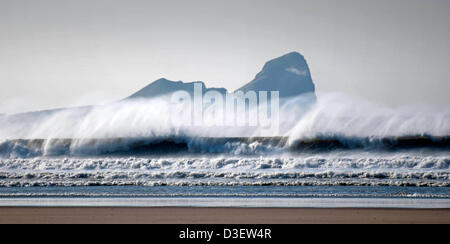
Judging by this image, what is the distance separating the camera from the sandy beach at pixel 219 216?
502cm

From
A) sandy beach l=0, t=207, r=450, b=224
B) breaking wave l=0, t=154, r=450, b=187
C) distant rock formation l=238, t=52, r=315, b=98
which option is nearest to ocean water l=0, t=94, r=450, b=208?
breaking wave l=0, t=154, r=450, b=187

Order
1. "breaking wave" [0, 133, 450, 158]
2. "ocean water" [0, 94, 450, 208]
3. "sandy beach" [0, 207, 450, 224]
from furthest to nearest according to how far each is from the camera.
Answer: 1. "breaking wave" [0, 133, 450, 158]
2. "ocean water" [0, 94, 450, 208]
3. "sandy beach" [0, 207, 450, 224]

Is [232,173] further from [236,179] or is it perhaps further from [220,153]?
[220,153]

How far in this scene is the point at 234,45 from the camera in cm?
770

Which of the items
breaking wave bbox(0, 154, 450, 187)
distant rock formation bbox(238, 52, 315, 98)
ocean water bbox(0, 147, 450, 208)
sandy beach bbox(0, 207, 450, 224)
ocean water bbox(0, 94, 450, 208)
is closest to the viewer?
sandy beach bbox(0, 207, 450, 224)

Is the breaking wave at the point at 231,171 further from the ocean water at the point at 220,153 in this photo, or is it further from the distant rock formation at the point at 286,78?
the distant rock formation at the point at 286,78

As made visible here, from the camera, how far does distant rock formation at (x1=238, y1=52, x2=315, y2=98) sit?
7691 mm

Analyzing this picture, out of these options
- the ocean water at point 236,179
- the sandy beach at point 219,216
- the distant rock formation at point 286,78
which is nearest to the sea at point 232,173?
the ocean water at point 236,179

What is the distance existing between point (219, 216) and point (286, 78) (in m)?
3.66

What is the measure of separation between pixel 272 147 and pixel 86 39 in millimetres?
3913

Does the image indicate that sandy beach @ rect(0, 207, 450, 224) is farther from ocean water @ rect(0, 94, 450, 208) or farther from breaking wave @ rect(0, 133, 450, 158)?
breaking wave @ rect(0, 133, 450, 158)

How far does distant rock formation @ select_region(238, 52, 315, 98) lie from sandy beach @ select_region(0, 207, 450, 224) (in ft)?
8.95

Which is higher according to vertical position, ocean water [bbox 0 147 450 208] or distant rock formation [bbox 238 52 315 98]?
distant rock formation [bbox 238 52 315 98]

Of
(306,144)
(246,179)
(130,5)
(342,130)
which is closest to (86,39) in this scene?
(130,5)
